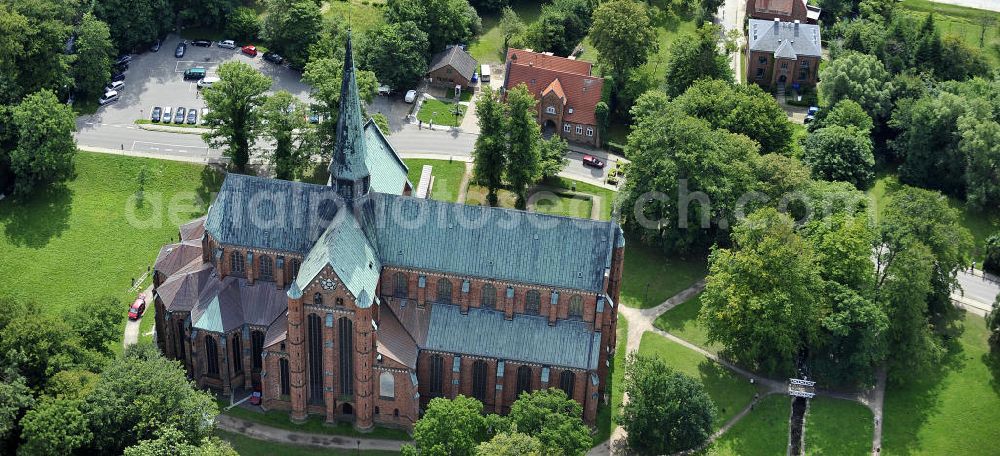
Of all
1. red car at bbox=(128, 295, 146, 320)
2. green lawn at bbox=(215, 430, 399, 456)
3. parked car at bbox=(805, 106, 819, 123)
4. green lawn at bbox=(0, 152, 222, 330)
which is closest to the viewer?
green lawn at bbox=(215, 430, 399, 456)

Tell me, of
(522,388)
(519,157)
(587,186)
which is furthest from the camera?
(587,186)

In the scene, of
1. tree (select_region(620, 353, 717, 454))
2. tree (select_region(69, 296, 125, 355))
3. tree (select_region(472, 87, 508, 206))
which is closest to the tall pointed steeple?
tree (select_region(69, 296, 125, 355))

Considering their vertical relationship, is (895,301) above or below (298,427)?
above

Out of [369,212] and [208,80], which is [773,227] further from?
[208,80]

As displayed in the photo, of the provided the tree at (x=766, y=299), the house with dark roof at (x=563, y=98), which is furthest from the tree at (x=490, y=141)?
the tree at (x=766, y=299)

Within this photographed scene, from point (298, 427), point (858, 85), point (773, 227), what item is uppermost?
point (858, 85)

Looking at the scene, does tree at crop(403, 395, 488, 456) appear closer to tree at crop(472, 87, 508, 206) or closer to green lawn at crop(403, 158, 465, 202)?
tree at crop(472, 87, 508, 206)

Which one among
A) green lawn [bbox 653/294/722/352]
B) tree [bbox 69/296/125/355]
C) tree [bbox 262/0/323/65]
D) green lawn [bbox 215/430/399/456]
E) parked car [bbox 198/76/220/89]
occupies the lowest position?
green lawn [bbox 215/430/399/456]

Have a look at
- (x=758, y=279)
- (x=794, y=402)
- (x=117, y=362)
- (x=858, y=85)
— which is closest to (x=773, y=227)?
(x=758, y=279)
